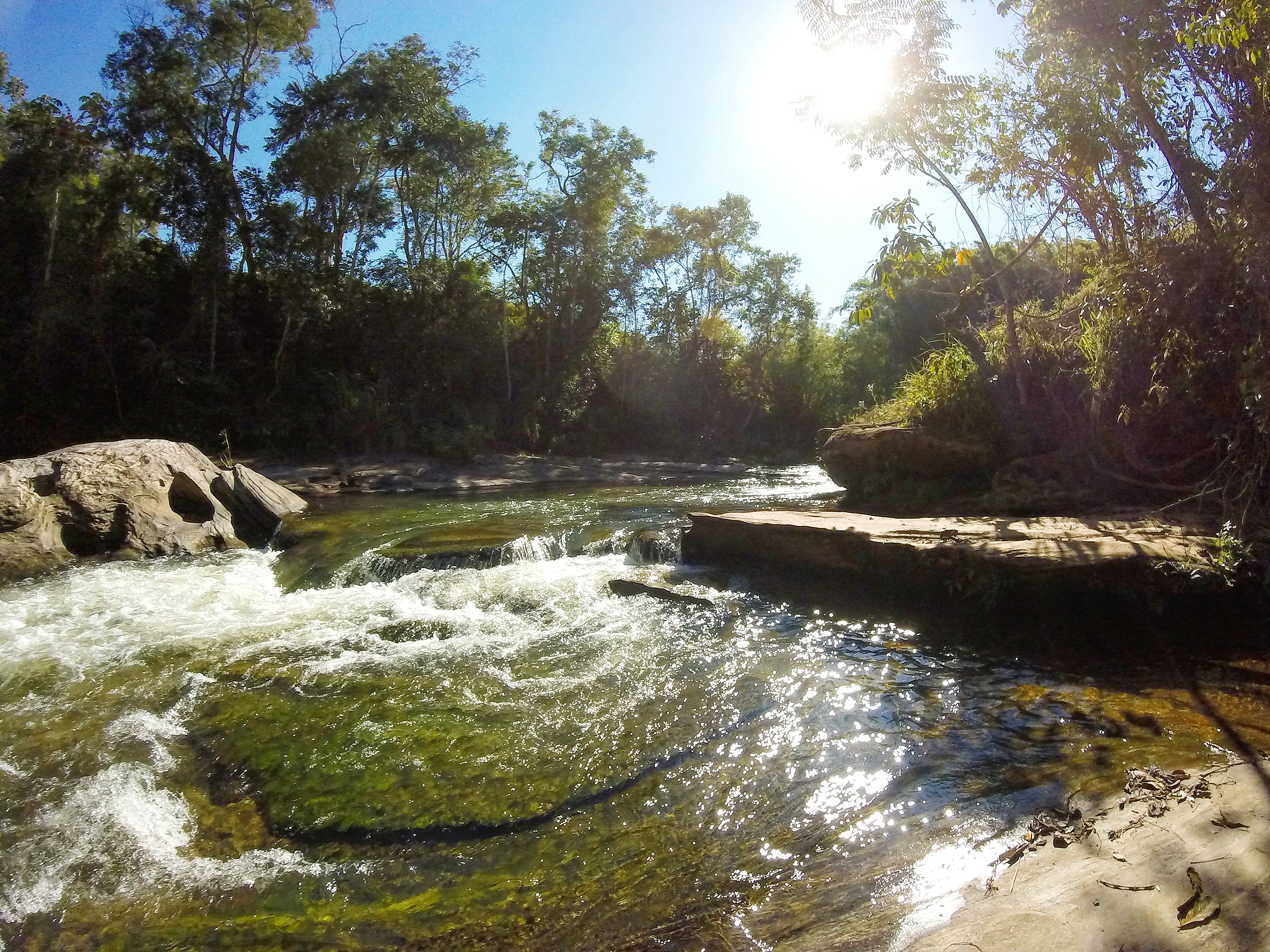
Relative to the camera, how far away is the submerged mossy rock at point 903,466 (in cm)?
814

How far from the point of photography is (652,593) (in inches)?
254

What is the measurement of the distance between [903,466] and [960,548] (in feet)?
11.3

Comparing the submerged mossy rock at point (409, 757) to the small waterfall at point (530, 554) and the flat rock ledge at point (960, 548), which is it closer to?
the flat rock ledge at point (960, 548)

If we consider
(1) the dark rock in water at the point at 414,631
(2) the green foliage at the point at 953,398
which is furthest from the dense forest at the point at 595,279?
(1) the dark rock in water at the point at 414,631

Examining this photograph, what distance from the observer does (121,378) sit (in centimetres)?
1650

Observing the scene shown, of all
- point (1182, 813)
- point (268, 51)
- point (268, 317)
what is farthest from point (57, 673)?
point (268, 51)

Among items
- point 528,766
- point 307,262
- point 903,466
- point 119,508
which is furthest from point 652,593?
point 307,262

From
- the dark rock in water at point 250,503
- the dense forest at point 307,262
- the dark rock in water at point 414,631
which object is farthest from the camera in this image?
the dense forest at point 307,262

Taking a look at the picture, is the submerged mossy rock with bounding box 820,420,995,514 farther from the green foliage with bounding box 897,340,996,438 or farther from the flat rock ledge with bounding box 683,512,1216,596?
the flat rock ledge with bounding box 683,512,1216,596

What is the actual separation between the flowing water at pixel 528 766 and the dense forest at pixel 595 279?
2.47m

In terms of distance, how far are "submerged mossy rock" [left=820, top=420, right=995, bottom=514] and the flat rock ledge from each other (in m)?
1.72

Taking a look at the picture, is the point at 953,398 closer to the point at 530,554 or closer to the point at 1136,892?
the point at 530,554

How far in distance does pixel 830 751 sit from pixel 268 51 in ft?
69.2

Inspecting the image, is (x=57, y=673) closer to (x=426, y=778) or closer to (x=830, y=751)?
(x=426, y=778)
